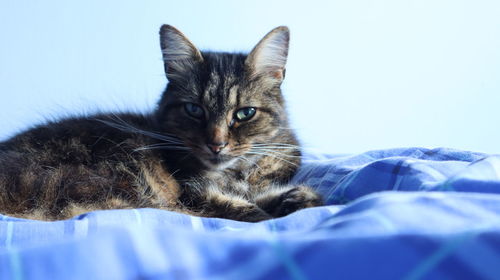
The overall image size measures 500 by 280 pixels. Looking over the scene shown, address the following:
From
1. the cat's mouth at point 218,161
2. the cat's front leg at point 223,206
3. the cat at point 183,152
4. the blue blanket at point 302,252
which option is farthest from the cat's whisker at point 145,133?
the blue blanket at point 302,252

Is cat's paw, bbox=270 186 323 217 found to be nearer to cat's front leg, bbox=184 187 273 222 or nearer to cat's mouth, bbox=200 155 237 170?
cat's front leg, bbox=184 187 273 222

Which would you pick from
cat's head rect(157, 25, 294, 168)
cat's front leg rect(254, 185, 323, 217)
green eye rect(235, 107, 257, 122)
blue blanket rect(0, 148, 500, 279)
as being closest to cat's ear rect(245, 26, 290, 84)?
cat's head rect(157, 25, 294, 168)

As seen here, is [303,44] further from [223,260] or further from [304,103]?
[223,260]

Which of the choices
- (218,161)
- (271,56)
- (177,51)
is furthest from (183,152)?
(271,56)

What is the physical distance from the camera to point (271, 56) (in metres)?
1.56

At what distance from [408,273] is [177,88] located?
1137 millimetres

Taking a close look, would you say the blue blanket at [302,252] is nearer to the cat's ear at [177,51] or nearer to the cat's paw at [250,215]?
the cat's paw at [250,215]

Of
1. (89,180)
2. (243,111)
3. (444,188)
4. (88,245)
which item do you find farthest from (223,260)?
(243,111)

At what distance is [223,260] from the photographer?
1.73ft

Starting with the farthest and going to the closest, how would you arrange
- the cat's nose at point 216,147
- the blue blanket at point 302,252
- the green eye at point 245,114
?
the green eye at point 245,114
the cat's nose at point 216,147
the blue blanket at point 302,252

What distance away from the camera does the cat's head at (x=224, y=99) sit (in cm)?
138

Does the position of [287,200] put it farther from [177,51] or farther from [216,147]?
[177,51]

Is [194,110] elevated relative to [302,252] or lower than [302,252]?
lower

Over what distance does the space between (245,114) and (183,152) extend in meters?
0.24
